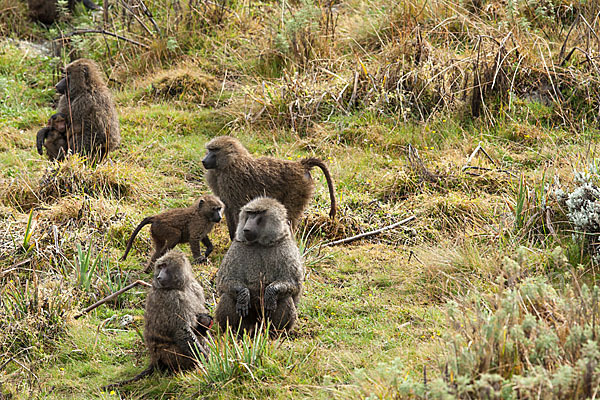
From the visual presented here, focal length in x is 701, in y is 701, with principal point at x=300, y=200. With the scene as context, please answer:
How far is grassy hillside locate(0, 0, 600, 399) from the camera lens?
3.62 meters

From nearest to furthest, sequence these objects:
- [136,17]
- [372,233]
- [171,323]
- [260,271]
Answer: [171,323]
[260,271]
[372,233]
[136,17]

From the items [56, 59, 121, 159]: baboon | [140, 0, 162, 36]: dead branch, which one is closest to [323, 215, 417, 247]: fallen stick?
[56, 59, 121, 159]: baboon

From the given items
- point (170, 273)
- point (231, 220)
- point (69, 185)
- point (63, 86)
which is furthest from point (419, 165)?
point (63, 86)

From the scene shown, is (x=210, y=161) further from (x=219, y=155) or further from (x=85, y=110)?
(x=85, y=110)

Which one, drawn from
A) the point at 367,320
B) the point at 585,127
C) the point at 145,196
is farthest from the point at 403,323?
the point at 585,127

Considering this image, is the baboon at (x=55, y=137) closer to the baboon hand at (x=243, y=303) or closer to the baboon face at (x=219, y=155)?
the baboon face at (x=219, y=155)

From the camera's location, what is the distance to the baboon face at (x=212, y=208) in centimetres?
555

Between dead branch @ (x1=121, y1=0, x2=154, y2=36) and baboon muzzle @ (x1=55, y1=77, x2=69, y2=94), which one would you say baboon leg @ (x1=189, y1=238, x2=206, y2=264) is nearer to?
baboon muzzle @ (x1=55, y1=77, x2=69, y2=94)

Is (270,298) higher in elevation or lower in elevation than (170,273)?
lower

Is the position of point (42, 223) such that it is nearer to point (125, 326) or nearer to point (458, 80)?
point (125, 326)

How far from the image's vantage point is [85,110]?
6.96m

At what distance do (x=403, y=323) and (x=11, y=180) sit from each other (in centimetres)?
406

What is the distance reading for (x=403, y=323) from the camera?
15.2 ft

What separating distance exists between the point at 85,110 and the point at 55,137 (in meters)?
0.40
